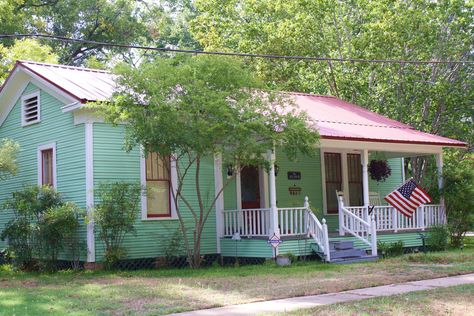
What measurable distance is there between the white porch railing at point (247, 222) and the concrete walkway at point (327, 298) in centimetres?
537

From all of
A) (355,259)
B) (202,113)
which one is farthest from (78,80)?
(355,259)

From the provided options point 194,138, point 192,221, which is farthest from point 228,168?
point 194,138

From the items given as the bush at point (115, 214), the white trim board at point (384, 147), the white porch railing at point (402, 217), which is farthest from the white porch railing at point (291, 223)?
the bush at point (115, 214)

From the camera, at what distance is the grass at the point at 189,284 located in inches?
410

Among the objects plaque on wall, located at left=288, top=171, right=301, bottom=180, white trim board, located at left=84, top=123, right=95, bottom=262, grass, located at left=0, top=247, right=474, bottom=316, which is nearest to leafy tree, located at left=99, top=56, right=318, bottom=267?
white trim board, located at left=84, top=123, right=95, bottom=262

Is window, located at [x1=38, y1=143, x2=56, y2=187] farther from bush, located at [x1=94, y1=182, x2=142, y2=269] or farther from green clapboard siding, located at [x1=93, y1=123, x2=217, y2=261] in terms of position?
bush, located at [x1=94, y1=182, x2=142, y2=269]

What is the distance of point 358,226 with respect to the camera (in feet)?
60.5

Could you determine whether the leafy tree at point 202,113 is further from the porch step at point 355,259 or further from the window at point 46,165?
the window at point 46,165

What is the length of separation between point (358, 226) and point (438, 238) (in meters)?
2.86

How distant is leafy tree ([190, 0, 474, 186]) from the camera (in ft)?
81.7

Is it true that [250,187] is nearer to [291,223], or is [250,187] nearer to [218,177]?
[218,177]

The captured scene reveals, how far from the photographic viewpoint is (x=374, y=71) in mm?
26312

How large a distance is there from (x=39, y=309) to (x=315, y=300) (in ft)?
13.5

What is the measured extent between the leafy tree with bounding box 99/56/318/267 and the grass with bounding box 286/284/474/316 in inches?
212
